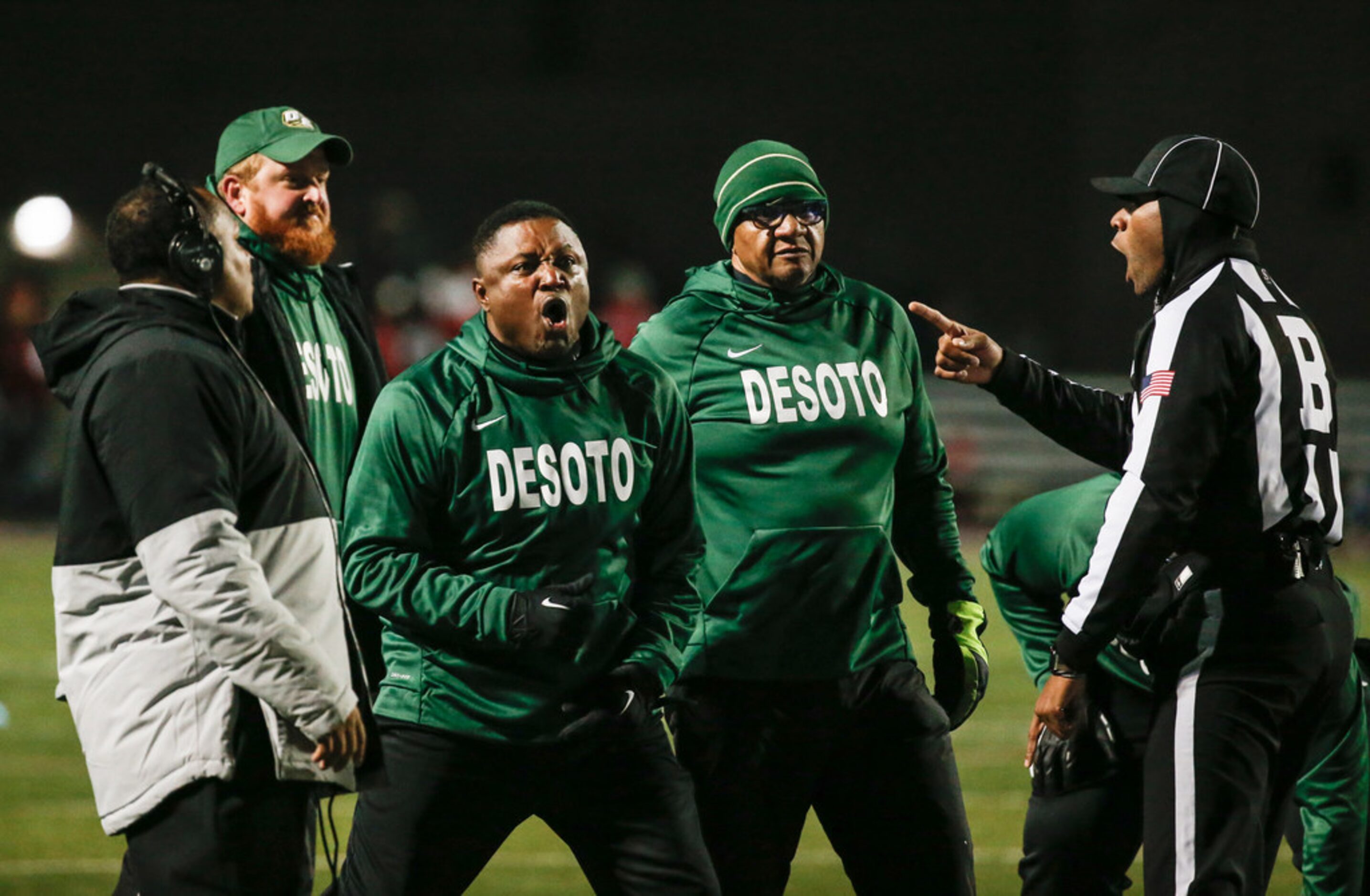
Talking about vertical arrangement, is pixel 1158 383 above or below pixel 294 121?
below

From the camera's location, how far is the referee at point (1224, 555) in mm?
4055

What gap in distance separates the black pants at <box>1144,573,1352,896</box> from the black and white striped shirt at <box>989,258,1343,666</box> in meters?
0.13

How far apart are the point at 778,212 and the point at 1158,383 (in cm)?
110

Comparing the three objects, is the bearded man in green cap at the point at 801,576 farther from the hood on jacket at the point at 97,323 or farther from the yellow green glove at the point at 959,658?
the hood on jacket at the point at 97,323

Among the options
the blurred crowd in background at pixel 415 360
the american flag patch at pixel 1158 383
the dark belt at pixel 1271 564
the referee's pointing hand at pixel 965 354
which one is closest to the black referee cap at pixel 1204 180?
the american flag patch at pixel 1158 383

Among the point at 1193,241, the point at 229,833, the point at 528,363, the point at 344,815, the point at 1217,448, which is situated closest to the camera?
the point at 229,833

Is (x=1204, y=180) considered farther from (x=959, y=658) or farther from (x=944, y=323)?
(x=959, y=658)

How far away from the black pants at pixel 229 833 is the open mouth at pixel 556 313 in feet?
3.60

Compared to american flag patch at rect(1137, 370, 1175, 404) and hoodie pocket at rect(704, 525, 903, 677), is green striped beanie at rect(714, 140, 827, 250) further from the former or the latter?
american flag patch at rect(1137, 370, 1175, 404)

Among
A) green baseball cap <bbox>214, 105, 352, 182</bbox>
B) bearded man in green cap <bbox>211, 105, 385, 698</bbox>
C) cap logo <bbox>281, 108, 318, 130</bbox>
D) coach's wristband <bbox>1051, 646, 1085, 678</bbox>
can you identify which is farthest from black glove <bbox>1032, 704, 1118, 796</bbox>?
cap logo <bbox>281, 108, 318, 130</bbox>

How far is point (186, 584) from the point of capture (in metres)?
3.34

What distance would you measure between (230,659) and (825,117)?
21772 millimetres

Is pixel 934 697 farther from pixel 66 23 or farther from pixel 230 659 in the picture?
pixel 66 23

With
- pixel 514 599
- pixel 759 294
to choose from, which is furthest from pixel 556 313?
pixel 759 294
